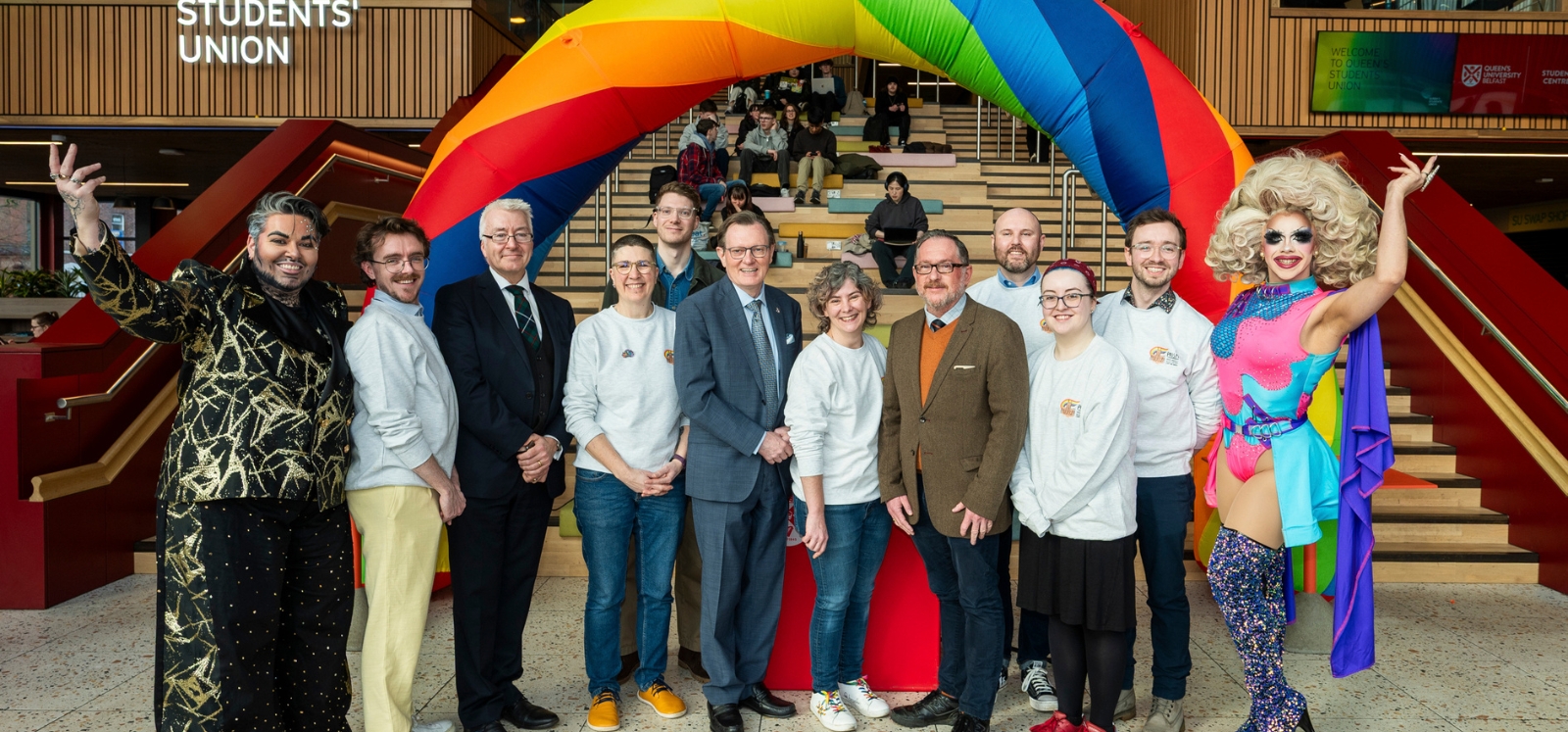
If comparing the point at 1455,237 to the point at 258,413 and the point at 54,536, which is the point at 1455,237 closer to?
the point at 258,413

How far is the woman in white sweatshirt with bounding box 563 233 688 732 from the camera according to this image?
2.86 metres

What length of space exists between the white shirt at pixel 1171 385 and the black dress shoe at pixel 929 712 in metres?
0.88

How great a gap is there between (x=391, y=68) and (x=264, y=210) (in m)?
8.49

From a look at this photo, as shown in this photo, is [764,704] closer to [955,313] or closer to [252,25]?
[955,313]

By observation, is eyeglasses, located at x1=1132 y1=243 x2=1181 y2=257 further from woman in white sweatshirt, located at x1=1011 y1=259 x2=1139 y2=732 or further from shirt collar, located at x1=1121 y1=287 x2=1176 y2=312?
woman in white sweatshirt, located at x1=1011 y1=259 x2=1139 y2=732

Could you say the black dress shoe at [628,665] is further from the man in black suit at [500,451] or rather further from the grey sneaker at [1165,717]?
the grey sneaker at [1165,717]

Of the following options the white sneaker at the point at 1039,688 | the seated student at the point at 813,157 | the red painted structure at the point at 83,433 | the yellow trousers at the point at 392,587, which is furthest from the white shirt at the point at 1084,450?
the seated student at the point at 813,157

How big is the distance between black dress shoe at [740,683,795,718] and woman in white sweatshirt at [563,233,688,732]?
21cm

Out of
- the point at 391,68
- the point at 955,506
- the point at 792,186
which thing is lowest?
the point at 955,506

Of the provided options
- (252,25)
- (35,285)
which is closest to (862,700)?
(252,25)

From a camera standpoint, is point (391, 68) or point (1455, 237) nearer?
point (1455, 237)

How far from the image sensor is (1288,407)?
7.88ft

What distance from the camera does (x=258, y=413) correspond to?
219 cm

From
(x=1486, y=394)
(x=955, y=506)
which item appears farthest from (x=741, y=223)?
(x=1486, y=394)
